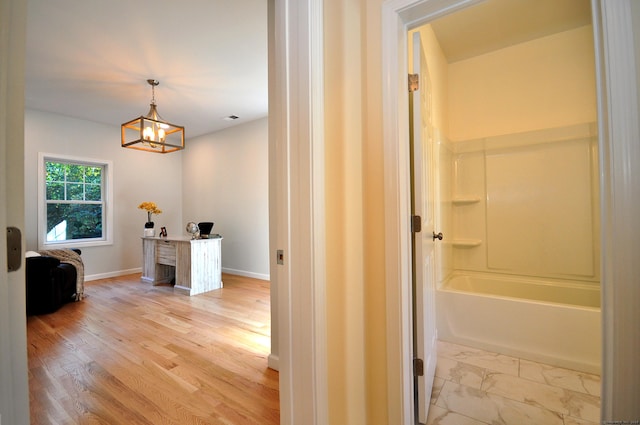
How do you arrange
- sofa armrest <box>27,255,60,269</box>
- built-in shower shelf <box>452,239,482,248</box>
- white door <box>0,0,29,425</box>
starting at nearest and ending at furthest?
white door <box>0,0,29,425</box>, built-in shower shelf <box>452,239,482,248</box>, sofa armrest <box>27,255,60,269</box>

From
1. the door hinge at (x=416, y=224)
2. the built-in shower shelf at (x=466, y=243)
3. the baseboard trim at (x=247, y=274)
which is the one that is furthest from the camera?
the baseboard trim at (x=247, y=274)

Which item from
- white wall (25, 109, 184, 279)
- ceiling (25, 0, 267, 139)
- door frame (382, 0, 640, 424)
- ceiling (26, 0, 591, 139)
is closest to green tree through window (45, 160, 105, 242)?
white wall (25, 109, 184, 279)

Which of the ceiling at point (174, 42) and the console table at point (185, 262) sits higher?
the ceiling at point (174, 42)

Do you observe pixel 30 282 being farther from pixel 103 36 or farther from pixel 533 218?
pixel 533 218

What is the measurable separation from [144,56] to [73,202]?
335cm

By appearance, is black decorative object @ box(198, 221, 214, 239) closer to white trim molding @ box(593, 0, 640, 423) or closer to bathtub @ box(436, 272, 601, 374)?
bathtub @ box(436, 272, 601, 374)

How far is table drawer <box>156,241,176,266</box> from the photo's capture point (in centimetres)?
432

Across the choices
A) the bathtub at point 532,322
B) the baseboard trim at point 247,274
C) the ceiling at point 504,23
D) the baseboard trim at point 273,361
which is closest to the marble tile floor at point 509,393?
the bathtub at point 532,322

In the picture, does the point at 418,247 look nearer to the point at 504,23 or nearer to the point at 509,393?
the point at 509,393

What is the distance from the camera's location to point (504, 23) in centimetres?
253

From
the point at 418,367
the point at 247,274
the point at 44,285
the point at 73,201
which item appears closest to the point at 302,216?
the point at 418,367

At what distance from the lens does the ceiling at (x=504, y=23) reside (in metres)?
2.30

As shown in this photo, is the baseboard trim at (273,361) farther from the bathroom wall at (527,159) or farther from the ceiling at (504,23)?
the ceiling at (504,23)

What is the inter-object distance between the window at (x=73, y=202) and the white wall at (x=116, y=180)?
0.35ft
